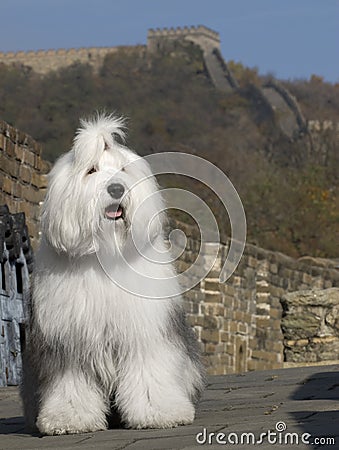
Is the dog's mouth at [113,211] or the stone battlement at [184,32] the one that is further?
the stone battlement at [184,32]

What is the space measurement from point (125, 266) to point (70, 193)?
0.47 m

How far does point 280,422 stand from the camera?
6.13 m

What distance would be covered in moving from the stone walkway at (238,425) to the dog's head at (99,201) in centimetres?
92

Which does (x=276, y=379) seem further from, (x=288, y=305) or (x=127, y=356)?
(x=288, y=305)

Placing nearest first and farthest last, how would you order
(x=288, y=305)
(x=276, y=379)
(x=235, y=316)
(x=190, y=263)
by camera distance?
(x=276, y=379), (x=288, y=305), (x=190, y=263), (x=235, y=316)

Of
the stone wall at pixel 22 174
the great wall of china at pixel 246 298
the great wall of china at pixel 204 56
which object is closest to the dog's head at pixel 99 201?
the great wall of china at pixel 246 298

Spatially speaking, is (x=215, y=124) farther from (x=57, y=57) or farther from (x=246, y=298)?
(x=246, y=298)

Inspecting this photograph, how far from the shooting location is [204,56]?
108250 mm

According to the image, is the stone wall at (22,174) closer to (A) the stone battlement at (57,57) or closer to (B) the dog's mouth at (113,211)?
(B) the dog's mouth at (113,211)

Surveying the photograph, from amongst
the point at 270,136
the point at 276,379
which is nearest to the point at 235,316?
the point at 276,379

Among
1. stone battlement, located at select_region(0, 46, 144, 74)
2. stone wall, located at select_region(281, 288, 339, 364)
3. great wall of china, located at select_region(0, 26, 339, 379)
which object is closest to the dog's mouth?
great wall of china, located at select_region(0, 26, 339, 379)

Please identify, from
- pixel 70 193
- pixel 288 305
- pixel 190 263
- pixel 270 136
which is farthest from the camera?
pixel 270 136

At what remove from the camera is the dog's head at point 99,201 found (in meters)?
5.86

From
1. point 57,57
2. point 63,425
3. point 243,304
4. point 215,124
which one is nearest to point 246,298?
point 243,304
